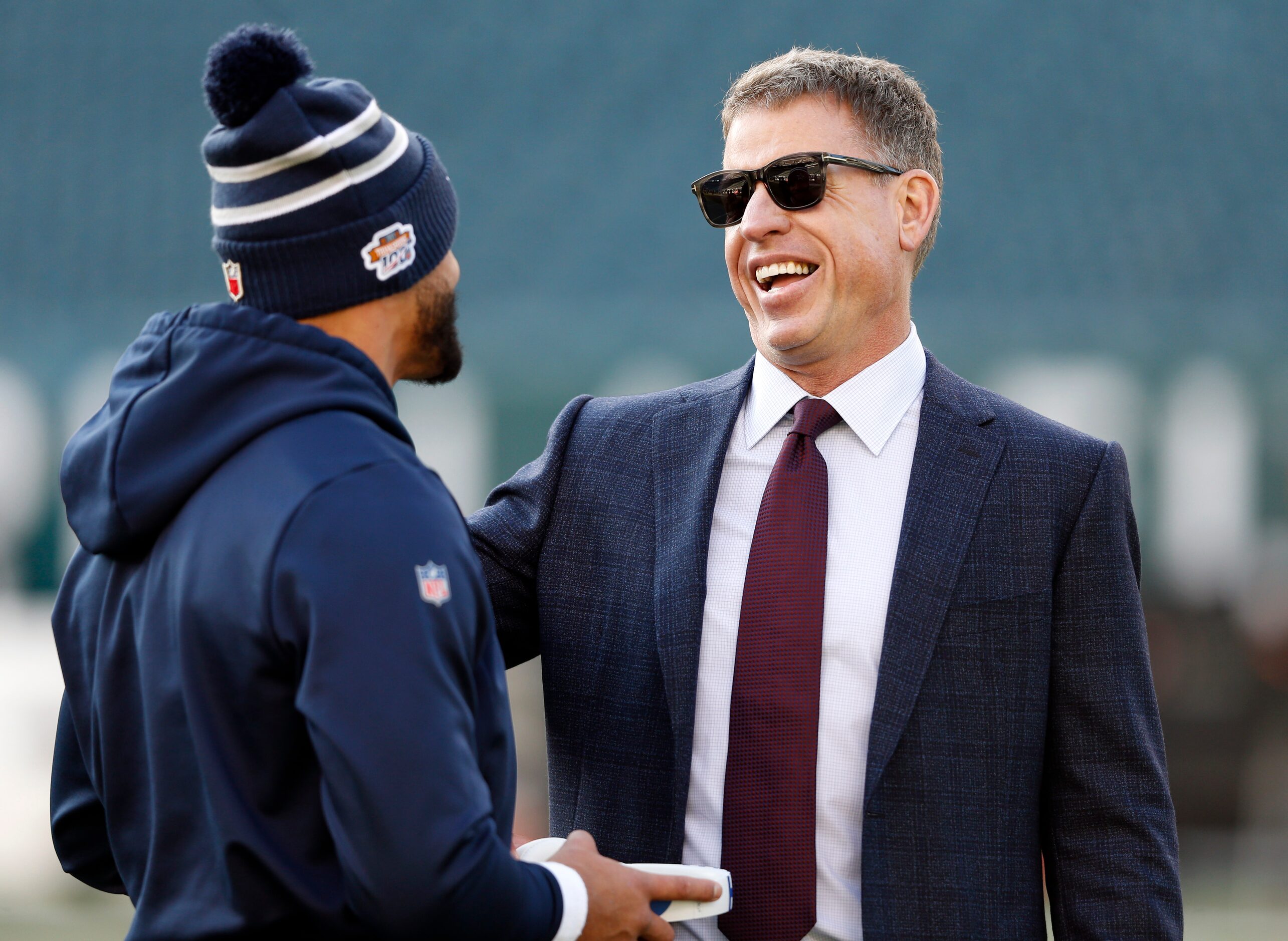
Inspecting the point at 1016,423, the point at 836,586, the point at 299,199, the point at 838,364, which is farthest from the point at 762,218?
the point at 299,199

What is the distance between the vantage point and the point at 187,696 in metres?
1.44

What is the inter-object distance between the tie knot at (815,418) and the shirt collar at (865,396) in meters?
0.01

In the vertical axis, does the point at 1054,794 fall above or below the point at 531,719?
above

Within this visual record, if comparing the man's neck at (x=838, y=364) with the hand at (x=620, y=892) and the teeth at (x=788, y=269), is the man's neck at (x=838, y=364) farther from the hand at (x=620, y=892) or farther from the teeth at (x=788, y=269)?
the hand at (x=620, y=892)

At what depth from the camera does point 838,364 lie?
7.79ft

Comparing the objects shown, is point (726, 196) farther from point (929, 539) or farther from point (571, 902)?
point (571, 902)

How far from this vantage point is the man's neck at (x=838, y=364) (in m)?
2.37

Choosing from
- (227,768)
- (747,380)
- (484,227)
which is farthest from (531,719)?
(227,768)

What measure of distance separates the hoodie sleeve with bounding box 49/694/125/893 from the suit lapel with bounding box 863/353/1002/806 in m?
1.09

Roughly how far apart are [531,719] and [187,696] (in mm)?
4834

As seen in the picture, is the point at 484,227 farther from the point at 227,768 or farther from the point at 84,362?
the point at 227,768

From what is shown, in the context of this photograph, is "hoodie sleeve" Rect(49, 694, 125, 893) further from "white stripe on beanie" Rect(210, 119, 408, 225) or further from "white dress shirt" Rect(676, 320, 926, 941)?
"white dress shirt" Rect(676, 320, 926, 941)

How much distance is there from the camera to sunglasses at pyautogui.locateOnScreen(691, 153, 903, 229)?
235 centimetres

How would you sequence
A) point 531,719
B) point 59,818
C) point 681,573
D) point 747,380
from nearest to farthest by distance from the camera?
point 59,818, point 681,573, point 747,380, point 531,719
